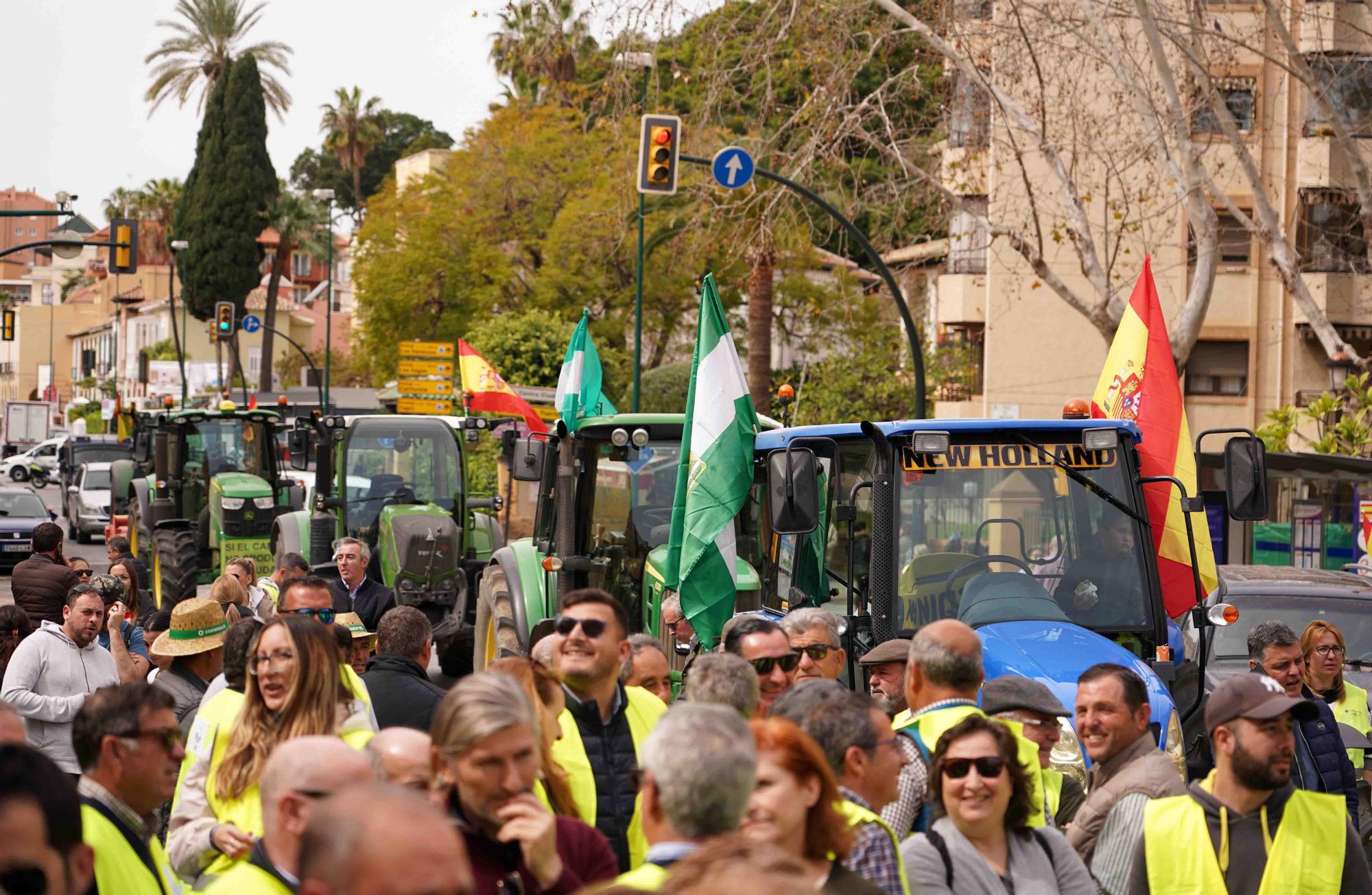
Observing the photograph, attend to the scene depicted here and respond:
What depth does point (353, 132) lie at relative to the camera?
86688mm

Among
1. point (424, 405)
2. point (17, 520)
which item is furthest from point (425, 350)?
point (17, 520)

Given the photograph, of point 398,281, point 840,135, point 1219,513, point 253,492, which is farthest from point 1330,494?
point 398,281

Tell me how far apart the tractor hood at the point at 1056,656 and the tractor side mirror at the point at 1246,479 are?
3.44 ft

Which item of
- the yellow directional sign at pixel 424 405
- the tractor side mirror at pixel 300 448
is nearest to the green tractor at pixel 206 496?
the tractor side mirror at pixel 300 448

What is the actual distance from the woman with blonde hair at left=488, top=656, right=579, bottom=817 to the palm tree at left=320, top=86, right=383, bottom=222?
82.1 meters

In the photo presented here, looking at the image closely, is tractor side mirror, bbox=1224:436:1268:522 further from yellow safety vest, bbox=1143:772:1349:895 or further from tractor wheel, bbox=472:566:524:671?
tractor wheel, bbox=472:566:524:671

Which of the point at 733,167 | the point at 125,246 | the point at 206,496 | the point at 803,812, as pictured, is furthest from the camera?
the point at 125,246

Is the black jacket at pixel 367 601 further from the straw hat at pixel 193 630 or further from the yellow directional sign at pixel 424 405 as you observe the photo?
the yellow directional sign at pixel 424 405

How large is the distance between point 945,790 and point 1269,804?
0.99 metres

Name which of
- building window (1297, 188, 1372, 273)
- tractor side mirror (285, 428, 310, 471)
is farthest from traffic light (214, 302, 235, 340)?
tractor side mirror (285, 428, 310, 471)

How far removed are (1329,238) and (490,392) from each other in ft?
71.1

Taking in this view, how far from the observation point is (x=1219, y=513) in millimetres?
20109

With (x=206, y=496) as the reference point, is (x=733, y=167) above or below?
above

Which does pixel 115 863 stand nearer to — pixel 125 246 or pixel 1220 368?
pixel 125 246
